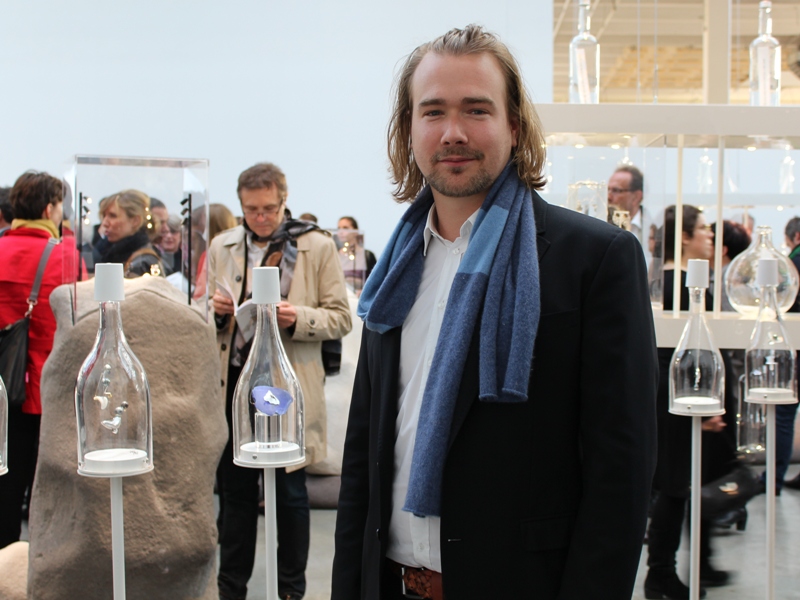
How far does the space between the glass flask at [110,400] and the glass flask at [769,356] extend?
1.61 meters

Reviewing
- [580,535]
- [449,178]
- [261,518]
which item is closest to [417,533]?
[580,535]

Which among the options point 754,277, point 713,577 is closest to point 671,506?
point 713,577

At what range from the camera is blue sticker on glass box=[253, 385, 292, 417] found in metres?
1.55

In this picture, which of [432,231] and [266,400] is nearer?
[266,400]

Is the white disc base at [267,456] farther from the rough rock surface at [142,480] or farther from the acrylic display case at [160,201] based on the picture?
the acrylic display case at [160,201]

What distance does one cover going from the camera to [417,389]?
1.59 m

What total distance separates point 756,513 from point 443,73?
3.20 metres

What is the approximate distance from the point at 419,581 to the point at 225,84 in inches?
286

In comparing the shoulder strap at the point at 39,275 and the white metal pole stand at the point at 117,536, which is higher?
the shoulder strap at the point at 39,275

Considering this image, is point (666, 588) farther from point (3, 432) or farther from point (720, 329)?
point (3, 432)

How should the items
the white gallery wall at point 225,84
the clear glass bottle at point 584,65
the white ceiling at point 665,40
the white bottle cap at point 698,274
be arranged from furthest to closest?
1. the white ceiling at point 665,40
2. the white gallery wall at point 225,84
3. the clear glass bottle at point 584,65
4. the white bottle cap at point 698,274

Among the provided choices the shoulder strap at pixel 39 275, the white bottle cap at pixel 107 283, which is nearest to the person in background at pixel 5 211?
the shoulder strap at pixel 39 275

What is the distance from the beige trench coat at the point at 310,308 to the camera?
134 inches

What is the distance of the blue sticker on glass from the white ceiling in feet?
21.6
